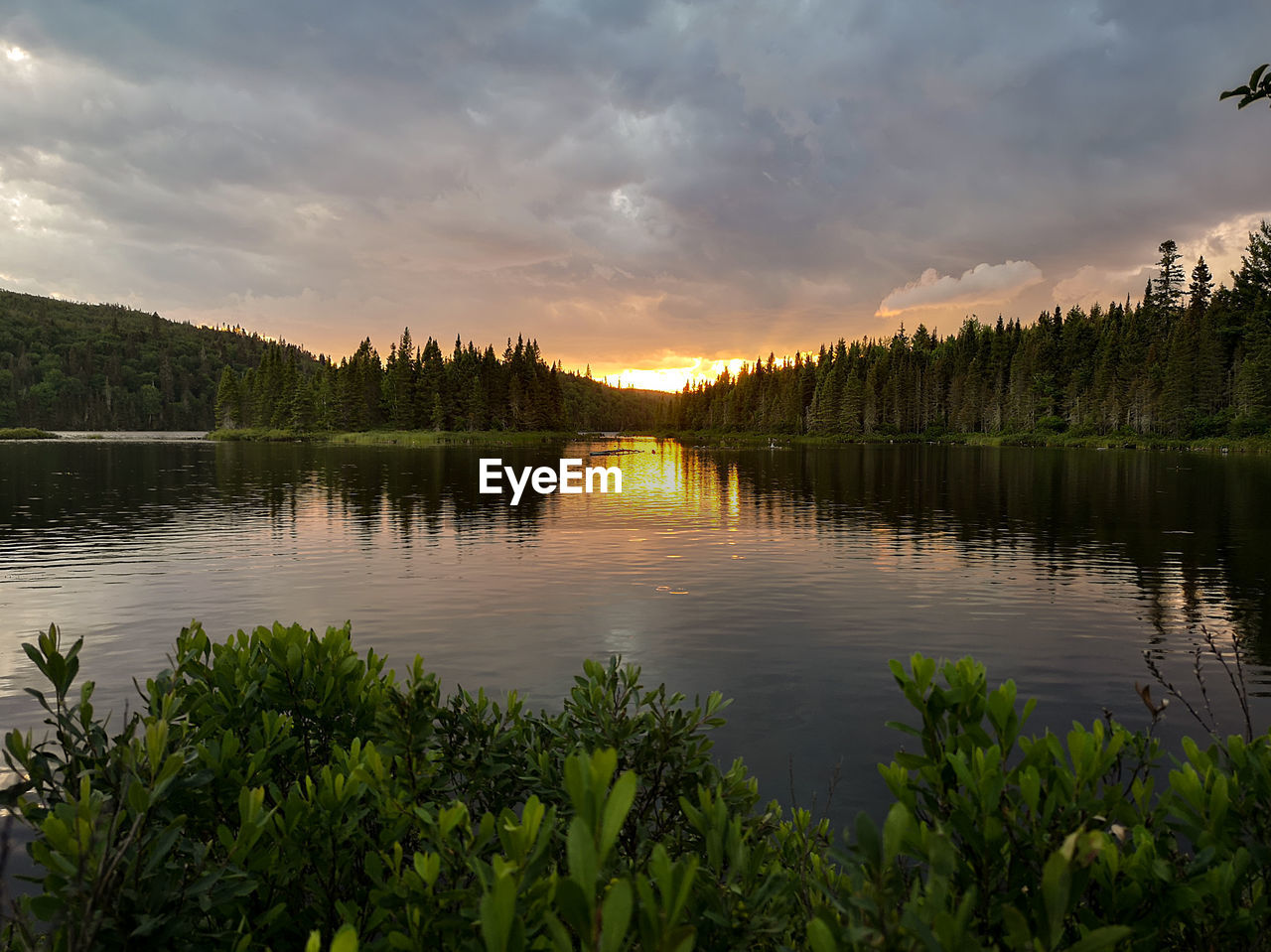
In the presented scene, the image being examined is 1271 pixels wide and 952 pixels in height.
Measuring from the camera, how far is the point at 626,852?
15.1 ft

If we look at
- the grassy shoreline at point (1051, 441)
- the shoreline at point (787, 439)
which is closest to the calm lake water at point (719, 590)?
the grassy shoreline at point (1051, 441)

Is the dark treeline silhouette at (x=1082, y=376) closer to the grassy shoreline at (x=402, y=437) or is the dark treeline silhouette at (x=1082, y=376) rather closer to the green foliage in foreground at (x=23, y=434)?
the grassy shoreline at (x=402, y=437)

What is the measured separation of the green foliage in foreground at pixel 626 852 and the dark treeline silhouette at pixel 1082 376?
127710 mm

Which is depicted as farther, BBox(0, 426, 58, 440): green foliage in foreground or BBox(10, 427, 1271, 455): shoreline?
BBox(0, 426, 58, 440): green foliage in foreground

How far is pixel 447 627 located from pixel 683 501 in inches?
1137

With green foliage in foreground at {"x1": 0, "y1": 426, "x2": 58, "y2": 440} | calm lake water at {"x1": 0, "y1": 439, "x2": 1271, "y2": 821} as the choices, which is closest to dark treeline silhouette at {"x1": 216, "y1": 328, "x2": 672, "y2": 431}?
green foliage in foreground at {"x1": 0, "y1": 426, "x2": 58, "y2": 440}

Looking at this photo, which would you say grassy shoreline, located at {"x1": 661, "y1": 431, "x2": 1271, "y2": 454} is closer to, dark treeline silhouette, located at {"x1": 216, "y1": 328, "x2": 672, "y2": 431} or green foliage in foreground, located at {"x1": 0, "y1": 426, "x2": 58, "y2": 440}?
dark treeline silhouette, located at {"x1": 216, "y1": 328, "x2": 672, "y2": 431}

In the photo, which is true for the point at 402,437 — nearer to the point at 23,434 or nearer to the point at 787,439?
the point at 787,439

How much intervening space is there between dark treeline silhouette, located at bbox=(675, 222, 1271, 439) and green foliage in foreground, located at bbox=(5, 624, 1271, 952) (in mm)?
127710

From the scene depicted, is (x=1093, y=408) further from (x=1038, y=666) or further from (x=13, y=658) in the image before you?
(x=13, y=658)

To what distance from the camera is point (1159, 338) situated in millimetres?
127688

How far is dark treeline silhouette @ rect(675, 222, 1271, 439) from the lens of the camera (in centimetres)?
11050

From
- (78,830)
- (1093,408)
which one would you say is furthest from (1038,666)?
(1093,408)

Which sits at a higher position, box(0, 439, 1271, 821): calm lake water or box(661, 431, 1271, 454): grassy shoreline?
box(661, 431, 1271, 454): grassy shoreline
